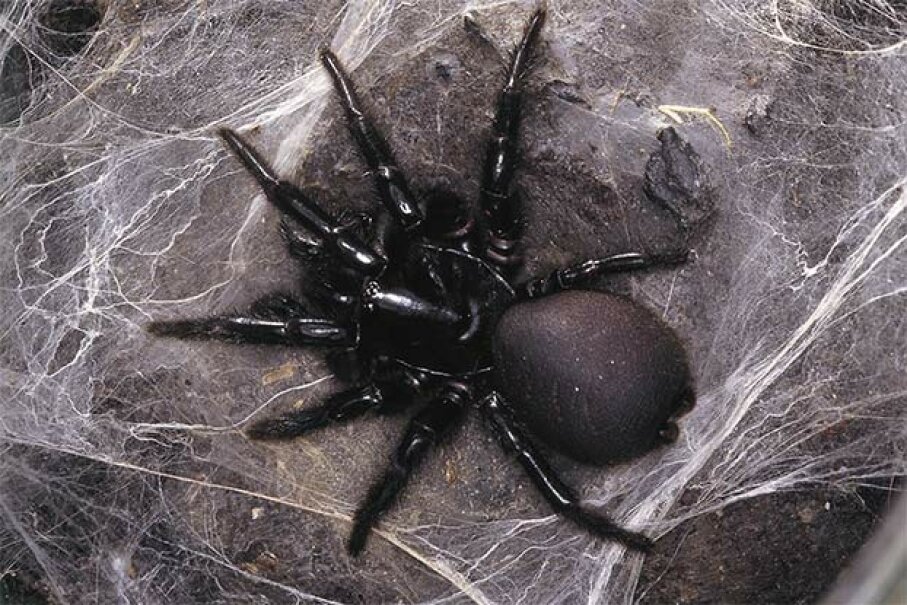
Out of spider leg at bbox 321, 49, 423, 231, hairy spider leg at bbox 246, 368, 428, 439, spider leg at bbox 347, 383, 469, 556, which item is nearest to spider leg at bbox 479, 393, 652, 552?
spider leg at bbox 347, 383, 469, 556

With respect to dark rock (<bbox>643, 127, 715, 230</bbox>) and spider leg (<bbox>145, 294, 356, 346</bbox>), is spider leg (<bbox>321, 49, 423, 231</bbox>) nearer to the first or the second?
spider leg (<bbox>145, 294, 356, 346</bbox>)

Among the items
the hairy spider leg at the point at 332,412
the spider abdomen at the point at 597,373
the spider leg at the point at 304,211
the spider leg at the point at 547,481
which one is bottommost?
the spider leg at the point at 547,481

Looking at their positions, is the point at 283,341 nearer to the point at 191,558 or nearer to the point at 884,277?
the point at 191,558

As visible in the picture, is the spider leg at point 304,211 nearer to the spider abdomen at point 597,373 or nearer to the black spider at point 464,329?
the black spider at point 464,329

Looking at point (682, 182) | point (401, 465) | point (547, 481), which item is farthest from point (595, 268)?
point (401, 465)

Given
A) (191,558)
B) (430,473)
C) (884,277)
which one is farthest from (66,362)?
(884,277)

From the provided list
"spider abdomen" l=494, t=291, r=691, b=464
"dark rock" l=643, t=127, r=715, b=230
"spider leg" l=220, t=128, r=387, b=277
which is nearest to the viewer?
"spider abdomen" l=494, t=291, r=691, b=464

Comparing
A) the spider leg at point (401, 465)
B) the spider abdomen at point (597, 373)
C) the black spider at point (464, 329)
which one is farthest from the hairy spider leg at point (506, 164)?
the spider leg at point (401, 465)
